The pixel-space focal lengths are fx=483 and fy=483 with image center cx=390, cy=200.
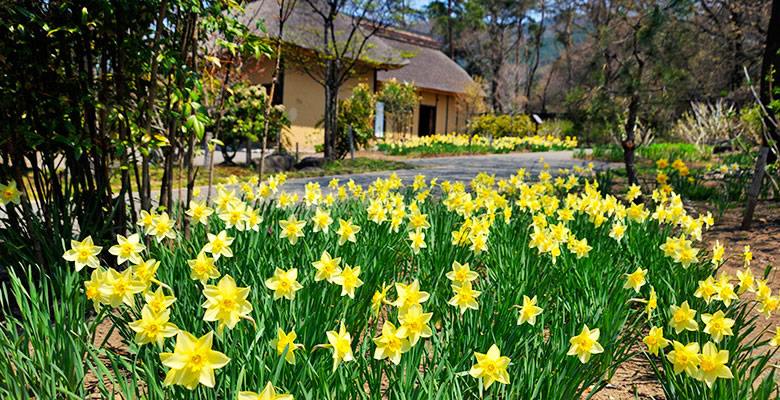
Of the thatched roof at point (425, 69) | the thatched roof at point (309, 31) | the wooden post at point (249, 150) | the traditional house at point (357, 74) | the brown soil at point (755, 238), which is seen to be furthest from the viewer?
the thatched roof at point (425, 69)

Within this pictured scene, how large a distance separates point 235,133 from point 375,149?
25.2 ft

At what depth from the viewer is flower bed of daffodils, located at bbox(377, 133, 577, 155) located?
15.0 m

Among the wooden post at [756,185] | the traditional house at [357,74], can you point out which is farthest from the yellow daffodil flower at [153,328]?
the traditional house at [357,74]

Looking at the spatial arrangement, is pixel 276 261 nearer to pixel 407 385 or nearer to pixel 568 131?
pixel 407 385

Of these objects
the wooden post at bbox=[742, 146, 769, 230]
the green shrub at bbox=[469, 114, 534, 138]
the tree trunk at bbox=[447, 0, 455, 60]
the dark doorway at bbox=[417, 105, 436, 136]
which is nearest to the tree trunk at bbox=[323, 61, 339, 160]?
the wooden post at bbox=[742, 146, 769, 230]

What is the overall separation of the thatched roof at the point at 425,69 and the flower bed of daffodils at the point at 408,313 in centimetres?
1736

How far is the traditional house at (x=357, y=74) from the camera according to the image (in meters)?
14.2

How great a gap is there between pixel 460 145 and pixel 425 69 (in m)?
7.08

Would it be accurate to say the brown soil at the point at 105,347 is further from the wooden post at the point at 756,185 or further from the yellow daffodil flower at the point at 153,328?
the wooden post at the point at 756,185

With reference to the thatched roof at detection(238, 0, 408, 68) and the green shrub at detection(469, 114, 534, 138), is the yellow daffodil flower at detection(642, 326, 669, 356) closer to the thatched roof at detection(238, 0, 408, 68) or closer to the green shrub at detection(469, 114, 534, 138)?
the thatched roof at detection(238, 0, 408, 68)

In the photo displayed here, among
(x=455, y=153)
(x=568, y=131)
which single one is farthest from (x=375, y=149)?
(x=568, y=131)

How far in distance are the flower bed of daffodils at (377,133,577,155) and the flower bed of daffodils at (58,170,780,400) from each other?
39.4 ft

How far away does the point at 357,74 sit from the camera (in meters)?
17.2

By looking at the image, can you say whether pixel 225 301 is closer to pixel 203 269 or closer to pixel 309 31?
pixel 203 269
